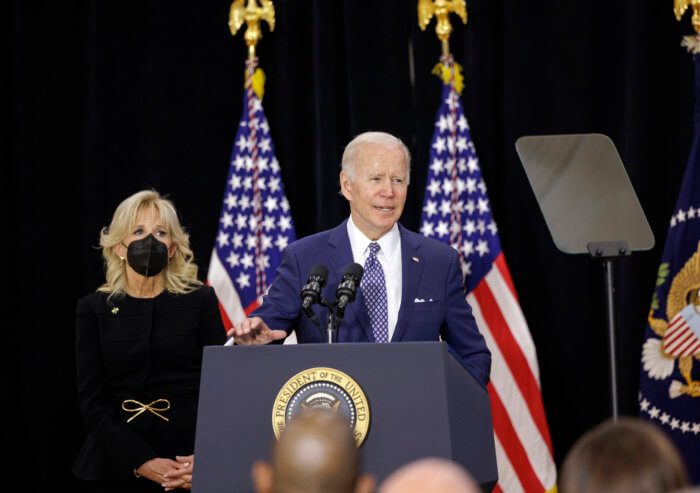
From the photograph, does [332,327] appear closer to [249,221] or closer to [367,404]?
[367,404]

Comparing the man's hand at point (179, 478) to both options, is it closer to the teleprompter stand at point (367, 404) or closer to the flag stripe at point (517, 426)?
the teleprompter stand at point (367, 404)

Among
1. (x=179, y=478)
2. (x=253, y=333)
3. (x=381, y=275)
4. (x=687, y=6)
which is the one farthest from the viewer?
(x=687, y=6)

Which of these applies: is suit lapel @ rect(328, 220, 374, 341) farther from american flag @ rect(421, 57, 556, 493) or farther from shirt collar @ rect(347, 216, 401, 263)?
american flag @ rect(421, 57, 556, 493)

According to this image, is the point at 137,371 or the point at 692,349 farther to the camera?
the point at 692,349

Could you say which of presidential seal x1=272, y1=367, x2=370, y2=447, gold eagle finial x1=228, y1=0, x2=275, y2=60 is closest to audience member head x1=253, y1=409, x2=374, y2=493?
presidential seal x1=272, y1=367, x2=370, y2=447

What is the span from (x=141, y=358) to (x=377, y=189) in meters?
1.17

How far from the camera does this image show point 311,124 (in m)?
5.55

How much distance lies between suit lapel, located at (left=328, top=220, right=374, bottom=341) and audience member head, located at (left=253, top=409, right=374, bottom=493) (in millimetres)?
1895

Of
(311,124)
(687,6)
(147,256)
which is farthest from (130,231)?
(687,6)

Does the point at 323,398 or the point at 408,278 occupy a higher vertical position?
the point at 408,278

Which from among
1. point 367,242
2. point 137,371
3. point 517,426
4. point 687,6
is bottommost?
point 517,426

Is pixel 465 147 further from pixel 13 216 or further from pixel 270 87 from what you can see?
pixel 13 216

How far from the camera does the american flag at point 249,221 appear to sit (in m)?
5.18

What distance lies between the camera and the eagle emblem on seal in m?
4.14
